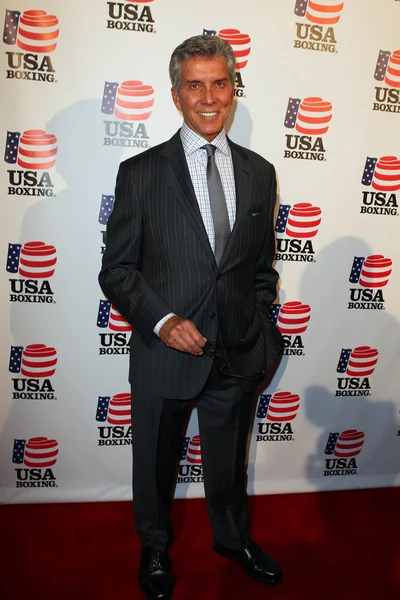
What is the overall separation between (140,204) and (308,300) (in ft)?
3.85

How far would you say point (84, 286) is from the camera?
95.3 inches

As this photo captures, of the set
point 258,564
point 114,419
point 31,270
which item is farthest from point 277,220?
point 258,564

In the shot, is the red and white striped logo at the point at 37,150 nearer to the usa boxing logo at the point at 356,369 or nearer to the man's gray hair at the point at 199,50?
the man's gray hair at the point at 199,50

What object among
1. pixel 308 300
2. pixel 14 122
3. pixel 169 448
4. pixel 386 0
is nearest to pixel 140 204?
pixel 14 122

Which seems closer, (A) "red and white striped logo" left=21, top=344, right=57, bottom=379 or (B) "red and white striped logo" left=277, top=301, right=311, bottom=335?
(A) "red and white striped logo" left=21, top=344, right=57, bottom=379

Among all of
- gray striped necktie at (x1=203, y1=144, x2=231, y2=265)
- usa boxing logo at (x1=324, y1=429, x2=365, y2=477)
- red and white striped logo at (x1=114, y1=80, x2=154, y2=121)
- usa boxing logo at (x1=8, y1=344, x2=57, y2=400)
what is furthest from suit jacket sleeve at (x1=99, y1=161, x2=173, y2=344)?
usa boxing logo at (x1=324, y1=429, x2=365, y2=477)

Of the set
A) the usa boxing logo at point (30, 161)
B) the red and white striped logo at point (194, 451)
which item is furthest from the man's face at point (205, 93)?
the red and white striped logo at point (194, 451)

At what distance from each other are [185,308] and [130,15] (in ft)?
4.15

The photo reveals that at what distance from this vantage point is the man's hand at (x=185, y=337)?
171cm

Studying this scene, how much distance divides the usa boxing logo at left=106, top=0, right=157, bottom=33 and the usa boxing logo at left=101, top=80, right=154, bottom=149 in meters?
0.21

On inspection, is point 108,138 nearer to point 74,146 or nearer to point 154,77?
point 74,146

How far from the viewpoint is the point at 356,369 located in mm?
2799

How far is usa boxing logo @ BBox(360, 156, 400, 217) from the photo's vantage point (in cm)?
247

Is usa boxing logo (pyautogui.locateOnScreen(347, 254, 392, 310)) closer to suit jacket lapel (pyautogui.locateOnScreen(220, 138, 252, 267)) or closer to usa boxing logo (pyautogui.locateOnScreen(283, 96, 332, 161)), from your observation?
usa boxing logo (pyautogui.locateOnScreen(283, 96, 332, 161))
